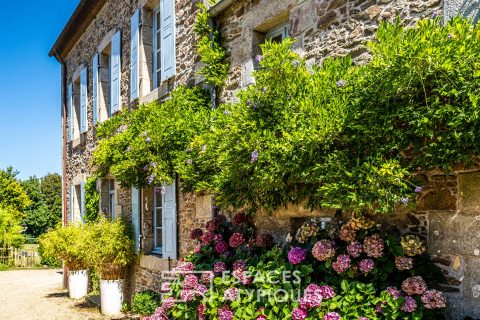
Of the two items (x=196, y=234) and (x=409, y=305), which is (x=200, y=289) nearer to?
(x=196, y=234)

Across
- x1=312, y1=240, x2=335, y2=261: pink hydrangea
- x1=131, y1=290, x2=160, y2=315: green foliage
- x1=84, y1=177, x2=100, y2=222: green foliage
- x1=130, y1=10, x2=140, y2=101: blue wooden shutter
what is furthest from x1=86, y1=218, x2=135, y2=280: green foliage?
x1=312, y1=240, x2=335, y2=261: pink hydrangea

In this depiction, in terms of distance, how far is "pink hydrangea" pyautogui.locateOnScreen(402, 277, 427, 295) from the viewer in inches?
120

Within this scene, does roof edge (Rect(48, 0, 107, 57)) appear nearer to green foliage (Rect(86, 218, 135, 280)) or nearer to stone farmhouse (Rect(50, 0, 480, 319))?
stone farmhouse (Rect(50, 0, 480, 319))

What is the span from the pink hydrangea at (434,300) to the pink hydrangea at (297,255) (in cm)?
107

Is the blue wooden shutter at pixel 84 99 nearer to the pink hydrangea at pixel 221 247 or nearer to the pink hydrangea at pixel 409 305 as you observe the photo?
the pink hydrangea at pixel 221 247

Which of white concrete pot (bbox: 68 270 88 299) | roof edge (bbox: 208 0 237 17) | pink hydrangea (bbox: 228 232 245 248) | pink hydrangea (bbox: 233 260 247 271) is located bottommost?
white concrete pot (bbox: 68 270 88 299)

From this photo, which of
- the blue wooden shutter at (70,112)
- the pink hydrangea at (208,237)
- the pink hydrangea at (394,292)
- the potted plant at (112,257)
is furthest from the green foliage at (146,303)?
the blue wooden shutter at (70,112)

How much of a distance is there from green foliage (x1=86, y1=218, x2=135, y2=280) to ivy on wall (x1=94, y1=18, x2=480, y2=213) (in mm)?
3541

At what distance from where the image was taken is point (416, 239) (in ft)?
10.5

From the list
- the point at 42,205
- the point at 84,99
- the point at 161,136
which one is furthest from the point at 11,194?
the point at 161,136

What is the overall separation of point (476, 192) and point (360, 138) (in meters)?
0.84

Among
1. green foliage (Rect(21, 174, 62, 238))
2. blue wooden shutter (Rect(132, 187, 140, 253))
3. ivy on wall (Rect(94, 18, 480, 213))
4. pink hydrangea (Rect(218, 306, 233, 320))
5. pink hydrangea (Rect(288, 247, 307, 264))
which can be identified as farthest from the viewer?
green foliage (Rect(21, 174, 62, 238))

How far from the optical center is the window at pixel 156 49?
7707 millimetres

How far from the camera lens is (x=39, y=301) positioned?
965 centimetres
